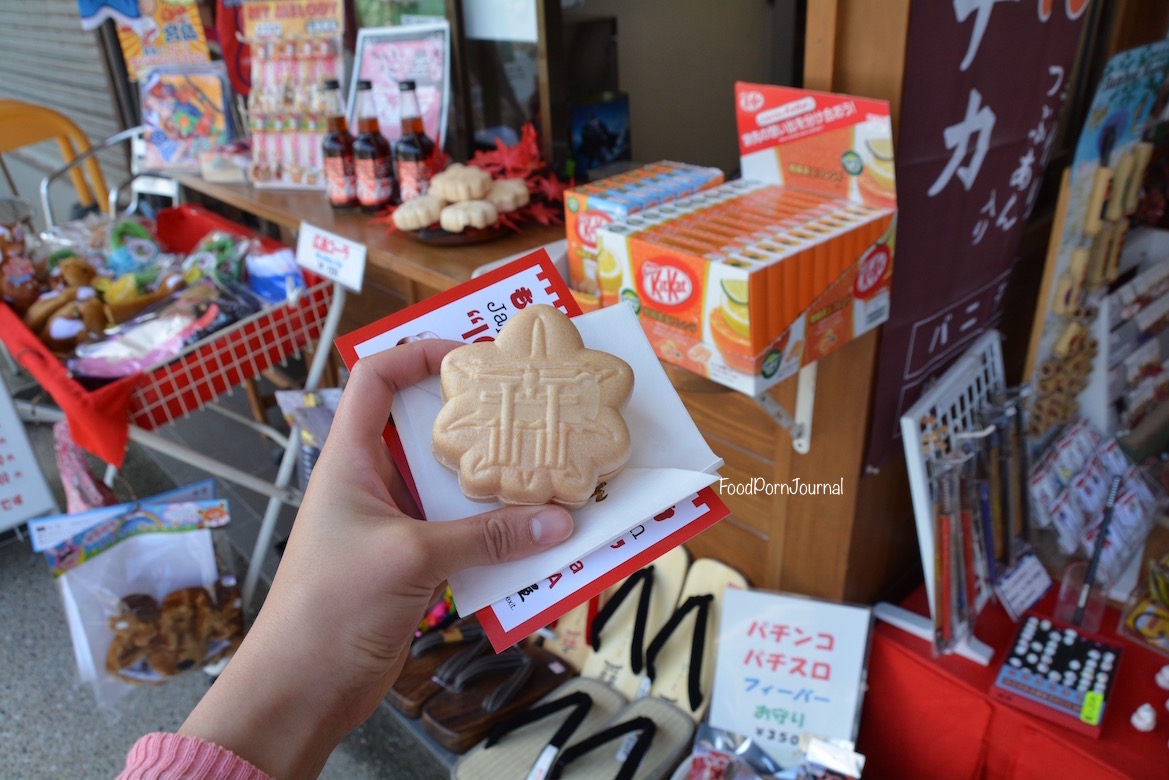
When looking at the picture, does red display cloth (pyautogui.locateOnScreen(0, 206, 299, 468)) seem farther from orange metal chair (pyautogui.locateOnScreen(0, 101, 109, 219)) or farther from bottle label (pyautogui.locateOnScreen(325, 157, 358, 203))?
orange metal chair (pyautogui.locateOnScreen(0, 101, 109, 219))

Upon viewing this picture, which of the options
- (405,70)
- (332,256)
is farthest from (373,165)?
(405,70)

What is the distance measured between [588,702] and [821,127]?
144cm

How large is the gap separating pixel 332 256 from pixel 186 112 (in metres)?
1.41

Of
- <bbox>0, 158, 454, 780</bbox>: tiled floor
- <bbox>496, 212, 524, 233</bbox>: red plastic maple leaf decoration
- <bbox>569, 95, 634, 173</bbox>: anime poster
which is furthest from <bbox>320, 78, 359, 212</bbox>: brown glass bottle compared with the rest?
<bbox>0, 158, 454, 780</bbox>: tiled floor

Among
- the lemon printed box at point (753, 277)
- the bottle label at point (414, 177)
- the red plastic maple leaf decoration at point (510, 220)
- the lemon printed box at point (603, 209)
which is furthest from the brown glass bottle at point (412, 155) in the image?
the lemon printed box at point (753, 277)

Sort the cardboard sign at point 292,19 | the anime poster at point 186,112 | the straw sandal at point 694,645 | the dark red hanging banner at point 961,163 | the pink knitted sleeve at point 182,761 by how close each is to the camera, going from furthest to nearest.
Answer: the anime poster at point 186,112
the cardboard sign at point 292,19
the straw sandal at point 694,645
the dark red hanging banner at point 961,163
the pink knitted sleeve at point 182,761

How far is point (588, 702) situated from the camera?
73.1 inches

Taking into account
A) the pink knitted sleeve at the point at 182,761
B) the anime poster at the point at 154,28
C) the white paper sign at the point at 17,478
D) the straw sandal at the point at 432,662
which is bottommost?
the straw sandal at the point at 432,662

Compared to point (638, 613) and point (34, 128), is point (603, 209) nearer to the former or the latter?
point (638, 613)

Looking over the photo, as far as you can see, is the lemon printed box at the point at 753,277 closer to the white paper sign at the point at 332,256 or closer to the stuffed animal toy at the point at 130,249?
the white paper sign at the point at 332,256

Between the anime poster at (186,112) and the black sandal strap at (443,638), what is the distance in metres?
1.98

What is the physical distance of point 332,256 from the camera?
6.34 ft

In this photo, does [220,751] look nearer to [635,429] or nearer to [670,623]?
[635,429]

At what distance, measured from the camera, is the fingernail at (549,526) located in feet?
2.64
